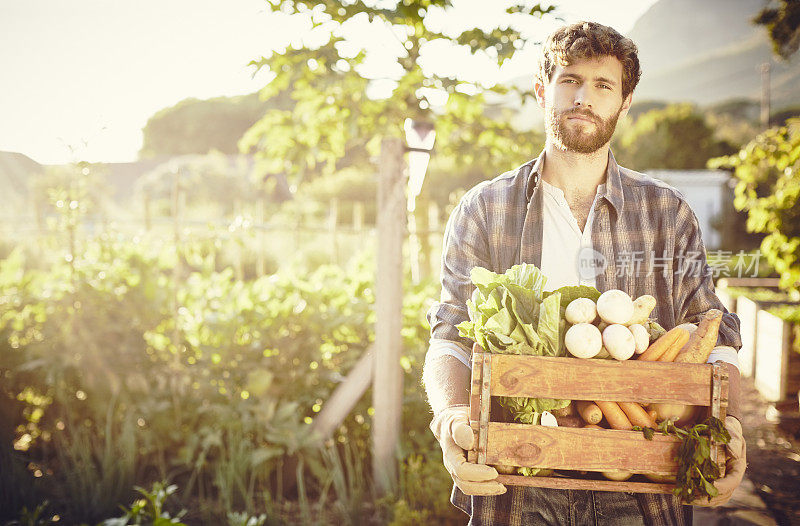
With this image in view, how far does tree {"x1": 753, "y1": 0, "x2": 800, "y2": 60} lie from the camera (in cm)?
449

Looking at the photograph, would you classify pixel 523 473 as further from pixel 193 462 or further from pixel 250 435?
pixel 193 462

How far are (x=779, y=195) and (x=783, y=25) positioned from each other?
1549 mm

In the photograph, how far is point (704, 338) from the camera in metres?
1.42

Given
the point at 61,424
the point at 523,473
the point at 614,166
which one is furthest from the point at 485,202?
the point at 61,424

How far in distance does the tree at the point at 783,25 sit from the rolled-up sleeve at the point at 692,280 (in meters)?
3.82

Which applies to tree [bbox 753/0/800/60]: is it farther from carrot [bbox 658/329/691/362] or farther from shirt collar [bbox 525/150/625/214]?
carrot [bbox 658/329/691/362]

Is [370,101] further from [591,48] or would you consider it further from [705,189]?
[705,189]

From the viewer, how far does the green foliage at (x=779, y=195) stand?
364cm

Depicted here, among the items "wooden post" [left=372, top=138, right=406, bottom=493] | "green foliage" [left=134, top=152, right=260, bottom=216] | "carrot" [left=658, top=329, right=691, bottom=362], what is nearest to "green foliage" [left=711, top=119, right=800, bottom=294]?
"wooden post" [left=372, top=138, right=406, bottom=493]

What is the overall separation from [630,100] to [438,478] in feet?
7.37

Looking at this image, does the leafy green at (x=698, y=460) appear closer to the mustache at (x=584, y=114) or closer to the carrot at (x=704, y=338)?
the carrot at (x=704, y=338)

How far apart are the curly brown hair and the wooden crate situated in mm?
784

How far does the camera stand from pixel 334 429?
12.6 feet

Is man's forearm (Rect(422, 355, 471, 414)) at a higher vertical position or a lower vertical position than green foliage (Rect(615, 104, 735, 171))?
lower
